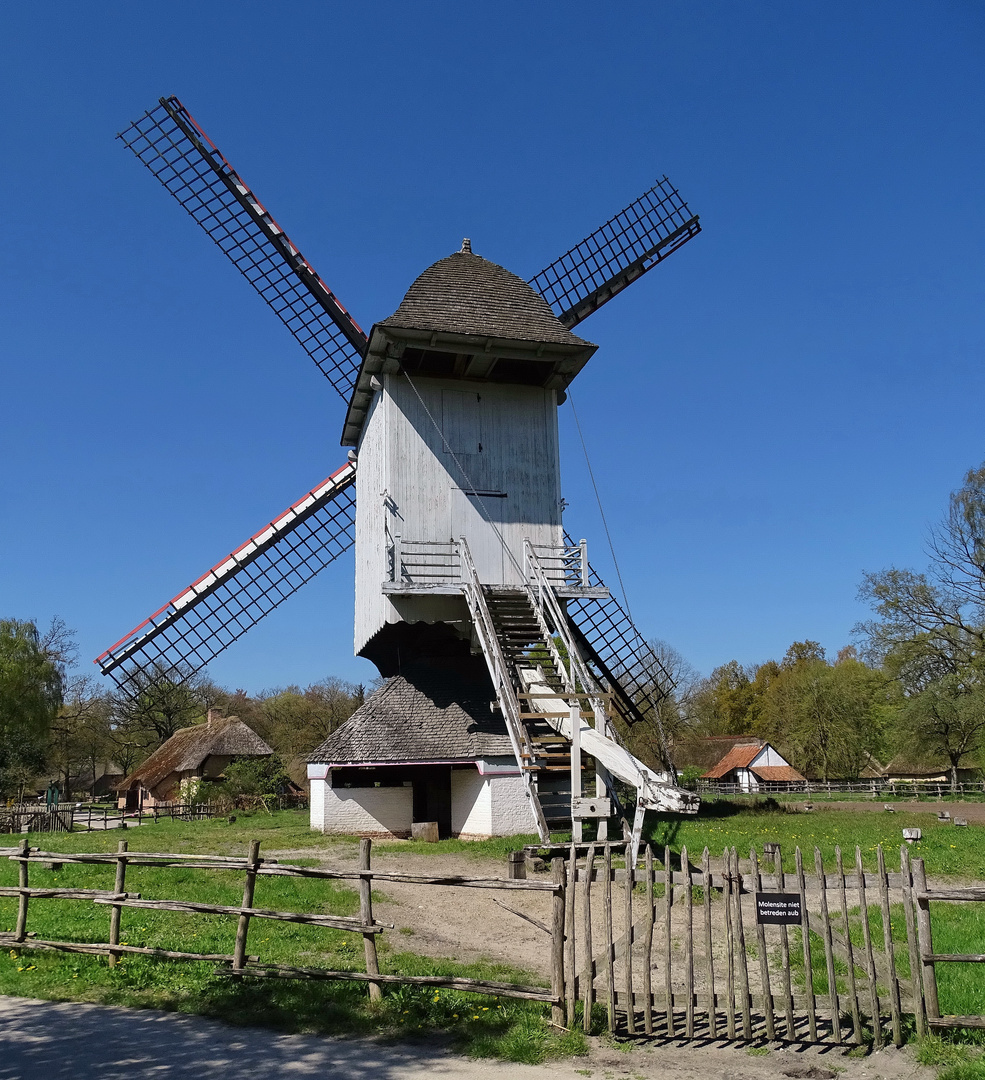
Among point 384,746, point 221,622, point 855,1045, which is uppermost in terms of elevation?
point 221,622

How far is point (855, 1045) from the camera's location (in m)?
6.81

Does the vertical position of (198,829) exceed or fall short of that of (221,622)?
it falls short

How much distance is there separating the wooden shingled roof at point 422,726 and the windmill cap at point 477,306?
8139 millimetres

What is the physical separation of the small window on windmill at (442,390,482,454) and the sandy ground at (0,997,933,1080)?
565 inches

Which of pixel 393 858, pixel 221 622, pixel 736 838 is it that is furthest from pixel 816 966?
pixel 221 622

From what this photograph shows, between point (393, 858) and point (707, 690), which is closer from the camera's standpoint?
point (393, 858)

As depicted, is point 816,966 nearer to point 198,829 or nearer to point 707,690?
point 198,829

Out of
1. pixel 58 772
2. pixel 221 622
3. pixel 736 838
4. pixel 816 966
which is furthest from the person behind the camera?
pixel 58 772

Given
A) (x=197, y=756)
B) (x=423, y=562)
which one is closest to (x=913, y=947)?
(x=423, y=562)

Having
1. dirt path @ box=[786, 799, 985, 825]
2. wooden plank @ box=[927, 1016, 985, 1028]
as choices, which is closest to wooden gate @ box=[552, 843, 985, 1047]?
wooden plank @ box=[927, 1016, 985, 1028]

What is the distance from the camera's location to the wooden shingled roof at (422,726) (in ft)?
66.0

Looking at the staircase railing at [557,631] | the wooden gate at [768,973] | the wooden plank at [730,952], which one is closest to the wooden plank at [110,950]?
the wooden gate at [768,973]

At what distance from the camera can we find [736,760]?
63.8 meters

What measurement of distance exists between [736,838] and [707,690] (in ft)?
241
